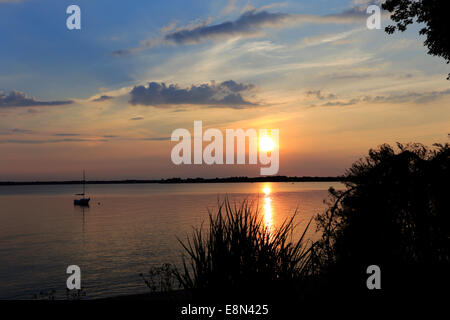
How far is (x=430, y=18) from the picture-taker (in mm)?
15461

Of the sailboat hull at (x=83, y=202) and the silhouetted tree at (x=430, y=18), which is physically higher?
the silhouetted tree at (x=430, y=18)

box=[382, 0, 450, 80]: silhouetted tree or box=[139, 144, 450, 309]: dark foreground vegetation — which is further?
box=[382, 0, 450, 80]: silhouetted tree

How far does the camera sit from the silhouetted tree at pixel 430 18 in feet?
48.1

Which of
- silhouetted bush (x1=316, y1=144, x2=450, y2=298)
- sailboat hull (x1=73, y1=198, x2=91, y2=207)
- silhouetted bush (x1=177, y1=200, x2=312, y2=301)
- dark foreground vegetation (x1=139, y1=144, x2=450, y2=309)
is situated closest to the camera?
silhouetted bush (x1=177, y1=200, x2=312, y2=301)

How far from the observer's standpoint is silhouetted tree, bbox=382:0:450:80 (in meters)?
14.7

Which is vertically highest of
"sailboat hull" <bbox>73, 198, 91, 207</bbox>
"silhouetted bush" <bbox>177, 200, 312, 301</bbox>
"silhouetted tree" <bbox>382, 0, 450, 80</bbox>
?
"silhouetted tree" <bbox>382, 0, 450, 80</bbox>

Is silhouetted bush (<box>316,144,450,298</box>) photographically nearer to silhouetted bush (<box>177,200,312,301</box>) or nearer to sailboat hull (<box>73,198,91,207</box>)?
silhouetted bush (<box>177,200,312,301</box>)

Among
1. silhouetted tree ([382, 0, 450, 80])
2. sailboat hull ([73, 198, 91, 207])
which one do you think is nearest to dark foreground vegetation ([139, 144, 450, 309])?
silhouetted tree ([382, 0, 450, 80])

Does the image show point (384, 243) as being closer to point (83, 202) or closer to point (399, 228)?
point (399, 228)

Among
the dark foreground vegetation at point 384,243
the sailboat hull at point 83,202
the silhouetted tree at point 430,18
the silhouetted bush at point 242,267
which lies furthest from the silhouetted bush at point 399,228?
the sailboat hull at point 83,202

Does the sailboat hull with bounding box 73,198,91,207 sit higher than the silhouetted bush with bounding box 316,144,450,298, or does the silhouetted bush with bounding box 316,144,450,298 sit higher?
the silhouetted bush with bounding box 316,144,450,298

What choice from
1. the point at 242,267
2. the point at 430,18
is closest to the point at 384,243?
the point at 242,267

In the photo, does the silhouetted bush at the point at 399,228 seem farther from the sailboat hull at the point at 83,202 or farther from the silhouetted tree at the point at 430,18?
the sailboat hull at the point at 83,202
